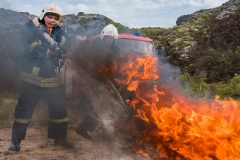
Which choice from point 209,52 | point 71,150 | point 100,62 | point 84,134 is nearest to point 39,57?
point 100,62

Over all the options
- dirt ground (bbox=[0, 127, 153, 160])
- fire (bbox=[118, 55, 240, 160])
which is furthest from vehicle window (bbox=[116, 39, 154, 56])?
dirt ground (bbox=[0, 127, 153, 160])

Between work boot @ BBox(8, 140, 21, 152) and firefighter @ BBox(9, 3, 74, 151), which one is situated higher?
firefighter @ BBox(9, 3, 74, 151)

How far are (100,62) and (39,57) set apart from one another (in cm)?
116

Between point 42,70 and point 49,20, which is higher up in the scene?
point 49,20

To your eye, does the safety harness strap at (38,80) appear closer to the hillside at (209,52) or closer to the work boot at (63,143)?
the work boot at (63,143)

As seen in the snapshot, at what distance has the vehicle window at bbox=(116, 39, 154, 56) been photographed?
740 cm

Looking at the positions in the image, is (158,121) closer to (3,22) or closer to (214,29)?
(3,22)

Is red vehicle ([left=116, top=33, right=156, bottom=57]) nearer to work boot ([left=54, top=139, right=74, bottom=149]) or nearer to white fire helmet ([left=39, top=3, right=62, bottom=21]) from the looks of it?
white fire helmet ([left=39, top=3, right=62, bottom=21])

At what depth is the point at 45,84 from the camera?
4.99 m

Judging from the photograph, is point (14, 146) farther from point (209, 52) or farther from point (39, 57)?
point (209, 52)

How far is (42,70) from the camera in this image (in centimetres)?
498

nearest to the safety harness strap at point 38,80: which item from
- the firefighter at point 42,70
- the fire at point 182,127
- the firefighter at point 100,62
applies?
the firefighter at point 42,70

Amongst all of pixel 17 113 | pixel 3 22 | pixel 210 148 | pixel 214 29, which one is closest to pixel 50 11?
pixel 17 113

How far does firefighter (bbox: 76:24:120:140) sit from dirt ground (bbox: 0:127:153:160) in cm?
23
